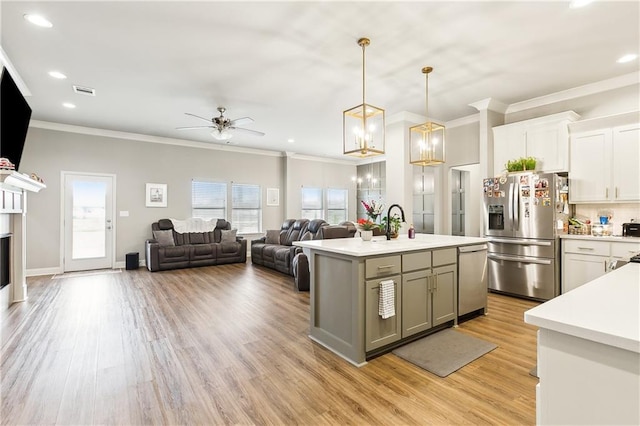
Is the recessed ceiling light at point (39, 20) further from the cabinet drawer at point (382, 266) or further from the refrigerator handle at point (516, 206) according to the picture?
the refrigerator handle at point (516, 206)

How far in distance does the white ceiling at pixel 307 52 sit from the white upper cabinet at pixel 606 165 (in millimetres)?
754

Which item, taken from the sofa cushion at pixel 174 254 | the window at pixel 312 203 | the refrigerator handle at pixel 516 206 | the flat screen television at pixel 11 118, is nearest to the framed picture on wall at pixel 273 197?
the window at pixel 312 203

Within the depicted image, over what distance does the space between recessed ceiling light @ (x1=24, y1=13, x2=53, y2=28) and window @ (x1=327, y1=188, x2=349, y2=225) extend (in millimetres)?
7924

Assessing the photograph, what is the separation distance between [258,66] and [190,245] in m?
4.61

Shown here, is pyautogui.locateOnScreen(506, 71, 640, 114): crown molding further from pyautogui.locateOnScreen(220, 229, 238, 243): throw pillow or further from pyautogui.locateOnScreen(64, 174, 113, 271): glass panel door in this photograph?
pyautogui.locateOnScreen(64, 174, 113, 271): glass panel door

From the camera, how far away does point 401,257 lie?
2.81 m

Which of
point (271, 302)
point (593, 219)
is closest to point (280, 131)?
point (271, 302)

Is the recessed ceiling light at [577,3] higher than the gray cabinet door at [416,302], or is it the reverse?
the recessed ceiling light at [577,3]

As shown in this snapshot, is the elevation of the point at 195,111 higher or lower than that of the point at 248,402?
higher

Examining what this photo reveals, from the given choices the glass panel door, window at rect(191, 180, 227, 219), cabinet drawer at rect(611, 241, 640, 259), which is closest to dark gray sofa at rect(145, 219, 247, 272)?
window at rect(191, 180, 227, 219)

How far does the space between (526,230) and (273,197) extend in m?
6.34

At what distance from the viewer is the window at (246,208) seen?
845cm

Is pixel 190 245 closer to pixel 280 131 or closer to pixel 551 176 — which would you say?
pixel 280 131

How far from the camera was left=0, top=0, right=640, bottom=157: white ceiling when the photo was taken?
2.75m
